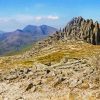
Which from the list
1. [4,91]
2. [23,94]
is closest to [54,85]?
[23,94]

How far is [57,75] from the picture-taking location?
5097cm

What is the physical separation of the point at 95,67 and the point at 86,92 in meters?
6.98

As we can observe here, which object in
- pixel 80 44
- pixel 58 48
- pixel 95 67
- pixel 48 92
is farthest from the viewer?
pixel 80 44

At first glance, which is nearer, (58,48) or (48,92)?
(48,92)

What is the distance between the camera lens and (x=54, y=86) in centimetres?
4750

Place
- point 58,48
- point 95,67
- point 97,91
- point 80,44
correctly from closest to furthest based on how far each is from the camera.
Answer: point 97,91 < point 95,67 < point 58,48 < point 80,44

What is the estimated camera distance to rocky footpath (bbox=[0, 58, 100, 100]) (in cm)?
4460

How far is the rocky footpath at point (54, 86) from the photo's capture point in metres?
44.6

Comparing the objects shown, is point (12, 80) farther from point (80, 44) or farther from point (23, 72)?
point (80, 44)

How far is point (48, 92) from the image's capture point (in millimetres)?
46531

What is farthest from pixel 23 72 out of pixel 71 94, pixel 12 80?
pixel 71 94

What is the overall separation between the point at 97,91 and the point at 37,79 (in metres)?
11.1

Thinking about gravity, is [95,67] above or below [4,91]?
above

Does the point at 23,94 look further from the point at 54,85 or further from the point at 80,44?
the point at 80,44
